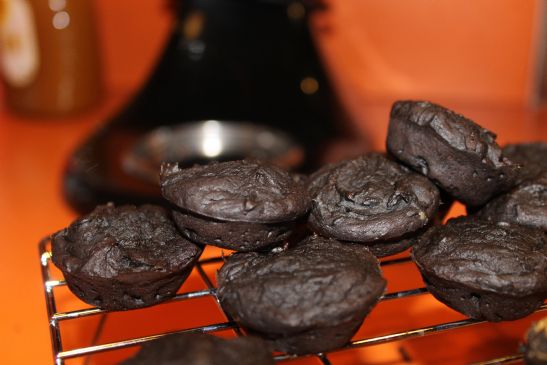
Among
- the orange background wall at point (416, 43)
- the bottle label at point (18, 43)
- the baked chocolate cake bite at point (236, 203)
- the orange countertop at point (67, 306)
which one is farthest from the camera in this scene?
the orange background wall at point (416, 43)

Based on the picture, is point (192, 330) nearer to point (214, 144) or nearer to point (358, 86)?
point (214, 144)

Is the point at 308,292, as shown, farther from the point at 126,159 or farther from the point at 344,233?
the point at 126,159

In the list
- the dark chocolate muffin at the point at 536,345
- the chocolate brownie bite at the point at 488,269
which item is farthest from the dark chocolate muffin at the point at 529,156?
the dark chocolate muffin at the point at 536,345

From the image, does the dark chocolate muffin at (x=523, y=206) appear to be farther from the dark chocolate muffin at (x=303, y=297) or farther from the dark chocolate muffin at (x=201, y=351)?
the dark chocolate muffin at (x=201, y=351)

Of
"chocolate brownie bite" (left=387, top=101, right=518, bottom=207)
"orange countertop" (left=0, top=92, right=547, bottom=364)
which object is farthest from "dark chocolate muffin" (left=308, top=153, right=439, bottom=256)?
"orange countertop" (left=0, top=92, right=547, bottom=364)

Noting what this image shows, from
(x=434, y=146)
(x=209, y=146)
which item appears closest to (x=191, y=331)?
(x=434, y=146)
